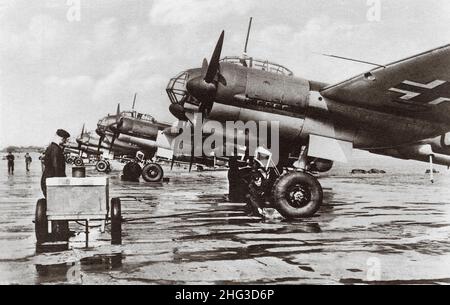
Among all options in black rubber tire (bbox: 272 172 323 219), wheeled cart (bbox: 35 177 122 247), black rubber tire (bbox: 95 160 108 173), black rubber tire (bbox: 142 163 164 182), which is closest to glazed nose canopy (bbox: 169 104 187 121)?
black rubber tire (bbox: 272 172 323 219)

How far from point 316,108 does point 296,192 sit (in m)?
1.77

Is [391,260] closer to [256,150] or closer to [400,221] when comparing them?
[400,221]

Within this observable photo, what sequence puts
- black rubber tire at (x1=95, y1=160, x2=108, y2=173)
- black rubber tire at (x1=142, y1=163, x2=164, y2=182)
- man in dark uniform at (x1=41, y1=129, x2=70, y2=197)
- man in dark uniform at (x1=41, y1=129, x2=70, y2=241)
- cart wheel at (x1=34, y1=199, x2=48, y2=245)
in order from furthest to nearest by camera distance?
black rubber tire at (x1=95, y1=160, x2=108, y2=173), black rubber tire at (x1=142, y1=163, x2=164, y2=182), man in dark uniform at (x1=41, y1=129, x2=70, y2=197), man in dark uniform at (x1=41, y1=129, x2=70, y2=241), cart wheel at (x1=34, y1=199, x2=48, y2=245)

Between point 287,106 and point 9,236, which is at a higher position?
point 287,106

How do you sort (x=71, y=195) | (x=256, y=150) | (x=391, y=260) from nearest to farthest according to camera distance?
(x=391, y=260) → (x=71, y=195) → (x=256, y=150)

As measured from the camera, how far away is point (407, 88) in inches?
371

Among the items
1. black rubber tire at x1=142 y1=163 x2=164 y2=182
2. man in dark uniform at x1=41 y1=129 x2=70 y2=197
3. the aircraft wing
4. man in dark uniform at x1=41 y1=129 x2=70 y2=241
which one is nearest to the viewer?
man in dark uniform at x1=41 y1=129 x2=70 y2=241

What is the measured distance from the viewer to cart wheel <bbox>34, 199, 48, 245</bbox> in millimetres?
7102

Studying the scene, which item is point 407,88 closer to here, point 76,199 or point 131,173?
point 76,199

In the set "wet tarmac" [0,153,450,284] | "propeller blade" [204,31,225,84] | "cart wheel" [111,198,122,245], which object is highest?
"propeller blade" [204,31,225,84]

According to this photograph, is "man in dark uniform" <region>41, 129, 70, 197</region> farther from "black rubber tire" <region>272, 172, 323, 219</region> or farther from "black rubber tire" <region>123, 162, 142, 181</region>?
"black rubber tire" <region>123, 162, 142, 181</region>
